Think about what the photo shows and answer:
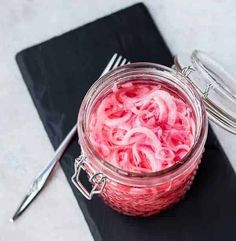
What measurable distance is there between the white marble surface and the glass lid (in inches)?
2.8

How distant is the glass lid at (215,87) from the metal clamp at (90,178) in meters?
0.15

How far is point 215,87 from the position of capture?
811 mm

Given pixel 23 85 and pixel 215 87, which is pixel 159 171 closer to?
pixel 215 87

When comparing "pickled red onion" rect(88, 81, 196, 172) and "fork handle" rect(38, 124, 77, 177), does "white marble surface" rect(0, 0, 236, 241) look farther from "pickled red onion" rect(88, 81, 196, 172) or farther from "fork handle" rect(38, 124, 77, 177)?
"pickled red onion" rect(88, 81, 196, 172)

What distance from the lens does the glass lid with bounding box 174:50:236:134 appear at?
0.81 meters

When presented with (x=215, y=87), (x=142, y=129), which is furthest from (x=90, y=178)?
(x=215, y=87)

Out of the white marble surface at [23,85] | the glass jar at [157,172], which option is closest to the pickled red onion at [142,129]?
the glass jar at [157,172]

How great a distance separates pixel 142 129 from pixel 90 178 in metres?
0.07

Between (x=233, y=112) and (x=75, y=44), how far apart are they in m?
0.23

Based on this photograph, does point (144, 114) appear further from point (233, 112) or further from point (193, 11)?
point (193, 11)

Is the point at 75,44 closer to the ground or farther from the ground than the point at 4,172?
farther from the ground

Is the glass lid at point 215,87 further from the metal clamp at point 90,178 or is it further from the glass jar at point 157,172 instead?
the metal clamp at point 90,178

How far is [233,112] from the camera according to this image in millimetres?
819

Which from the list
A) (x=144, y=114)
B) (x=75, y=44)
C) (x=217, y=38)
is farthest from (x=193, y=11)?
(x=144, y=114)
